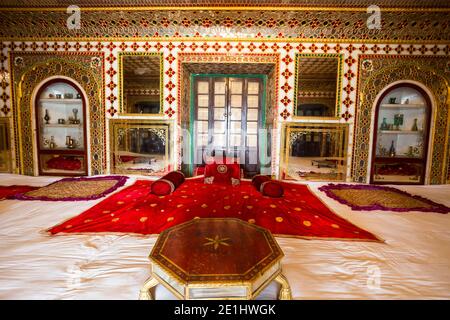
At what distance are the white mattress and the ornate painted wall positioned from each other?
2823 mm

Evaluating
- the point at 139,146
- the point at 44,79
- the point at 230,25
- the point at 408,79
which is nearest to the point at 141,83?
the point at 139,146

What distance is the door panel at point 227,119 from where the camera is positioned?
17.5ft

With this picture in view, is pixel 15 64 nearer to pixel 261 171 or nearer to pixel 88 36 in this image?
pixel 88 36

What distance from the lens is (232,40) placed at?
15.0 feet

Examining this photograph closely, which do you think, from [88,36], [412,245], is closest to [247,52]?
→ [88,36]

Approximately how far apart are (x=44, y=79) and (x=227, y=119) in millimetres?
3499

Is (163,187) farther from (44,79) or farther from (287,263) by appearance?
(44,79)

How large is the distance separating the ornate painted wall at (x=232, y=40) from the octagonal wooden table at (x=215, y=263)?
11.4ft

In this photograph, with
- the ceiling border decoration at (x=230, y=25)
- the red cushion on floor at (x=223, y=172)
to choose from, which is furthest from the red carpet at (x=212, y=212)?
the ceiling border decoration at (x=230, y=25)

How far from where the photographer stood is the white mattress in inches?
53.1

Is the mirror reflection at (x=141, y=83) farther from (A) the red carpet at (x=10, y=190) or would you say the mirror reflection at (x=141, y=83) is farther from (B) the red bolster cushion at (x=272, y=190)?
(B) the red bolster cushion at (x=272, y=190)

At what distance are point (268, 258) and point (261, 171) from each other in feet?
12.4

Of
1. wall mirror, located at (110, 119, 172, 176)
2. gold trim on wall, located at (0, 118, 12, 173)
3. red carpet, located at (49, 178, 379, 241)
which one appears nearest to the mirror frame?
red carpet, located at (49, 178, 379, 241)

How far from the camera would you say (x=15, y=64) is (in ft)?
15.4
